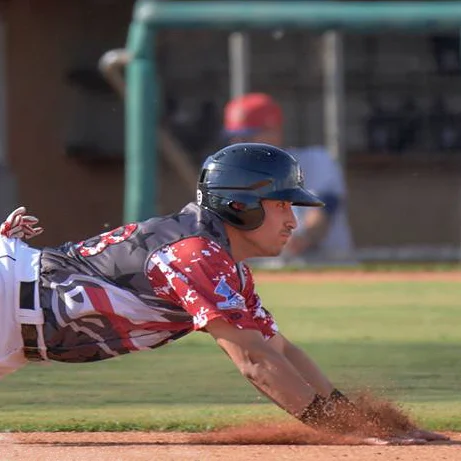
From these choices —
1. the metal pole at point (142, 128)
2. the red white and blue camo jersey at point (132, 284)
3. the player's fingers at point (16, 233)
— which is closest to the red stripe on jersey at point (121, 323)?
the red white and blue camo jersey at point (132, 284)

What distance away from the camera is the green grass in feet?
17.9

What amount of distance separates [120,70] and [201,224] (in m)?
9.40

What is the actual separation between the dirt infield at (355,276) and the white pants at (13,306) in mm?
7291

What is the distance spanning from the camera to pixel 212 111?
→ 15.9m

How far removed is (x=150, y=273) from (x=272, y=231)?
436mm

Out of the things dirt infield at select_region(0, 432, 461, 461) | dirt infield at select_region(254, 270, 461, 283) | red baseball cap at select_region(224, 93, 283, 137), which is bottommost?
dirt infield at select_region(254, 270, 461, 283)

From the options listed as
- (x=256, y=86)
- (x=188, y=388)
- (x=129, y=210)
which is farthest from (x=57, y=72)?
(x=188, y=388)

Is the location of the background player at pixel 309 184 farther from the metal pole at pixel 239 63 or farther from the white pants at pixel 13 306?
the white pants at pixel 13 306

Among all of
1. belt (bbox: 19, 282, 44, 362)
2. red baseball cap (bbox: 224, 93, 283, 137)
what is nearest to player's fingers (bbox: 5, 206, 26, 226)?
belt (bbox: 19, 282, 44, 362)

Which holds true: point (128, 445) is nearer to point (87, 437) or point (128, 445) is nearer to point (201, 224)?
point (87, 437)

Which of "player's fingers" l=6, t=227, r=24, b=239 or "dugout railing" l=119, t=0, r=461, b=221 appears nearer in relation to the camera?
"player's fingers" l=6, t=227, r=24, b=239

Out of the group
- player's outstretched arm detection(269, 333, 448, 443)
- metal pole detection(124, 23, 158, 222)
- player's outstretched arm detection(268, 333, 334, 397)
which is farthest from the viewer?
metal pole detection(124, 23, 158, 222)

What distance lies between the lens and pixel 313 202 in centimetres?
484

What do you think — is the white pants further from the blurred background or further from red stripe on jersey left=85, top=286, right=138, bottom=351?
the blurred background
